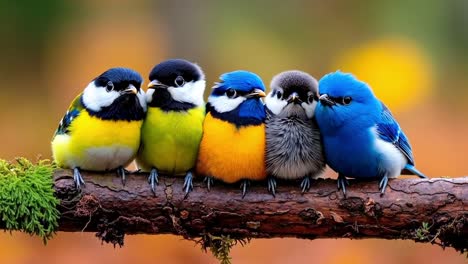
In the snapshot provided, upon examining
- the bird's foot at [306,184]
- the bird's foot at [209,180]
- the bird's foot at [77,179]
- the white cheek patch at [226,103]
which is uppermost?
the white cheek patch at [226,103]

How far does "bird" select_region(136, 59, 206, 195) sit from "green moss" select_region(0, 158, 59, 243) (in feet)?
1.70

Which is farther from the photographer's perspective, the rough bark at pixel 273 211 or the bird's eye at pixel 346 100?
the bird's eye at pixel 346 100

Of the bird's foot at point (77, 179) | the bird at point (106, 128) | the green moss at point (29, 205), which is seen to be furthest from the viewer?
the bird at point (106, 128)

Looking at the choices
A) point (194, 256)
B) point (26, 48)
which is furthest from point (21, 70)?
point (194, 256)

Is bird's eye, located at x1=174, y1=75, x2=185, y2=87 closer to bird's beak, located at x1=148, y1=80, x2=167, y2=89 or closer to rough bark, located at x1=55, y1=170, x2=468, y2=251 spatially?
bird's beak, located at x1=148, y1=80, x2=167, y2=89

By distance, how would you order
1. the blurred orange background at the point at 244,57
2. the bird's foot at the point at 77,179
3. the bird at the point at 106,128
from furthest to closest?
the blurred orange background at the point at 244,57
the bird at the point at 106,128
the bird's foot at the point at 77,179

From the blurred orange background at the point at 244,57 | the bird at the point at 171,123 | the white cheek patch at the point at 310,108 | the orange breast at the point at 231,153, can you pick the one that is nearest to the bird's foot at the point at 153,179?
the bird at the point at 171,123

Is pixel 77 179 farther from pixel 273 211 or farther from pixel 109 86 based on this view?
pixel 273 211

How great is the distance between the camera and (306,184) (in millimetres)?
4117

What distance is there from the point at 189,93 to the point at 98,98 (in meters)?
0.46

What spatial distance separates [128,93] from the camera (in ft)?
13.5

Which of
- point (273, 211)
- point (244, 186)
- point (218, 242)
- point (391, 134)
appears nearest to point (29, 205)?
A: point (218, 242)

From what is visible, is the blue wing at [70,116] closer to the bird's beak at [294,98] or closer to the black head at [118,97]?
the black head at [118,97]

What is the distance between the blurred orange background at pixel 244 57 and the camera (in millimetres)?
7141
